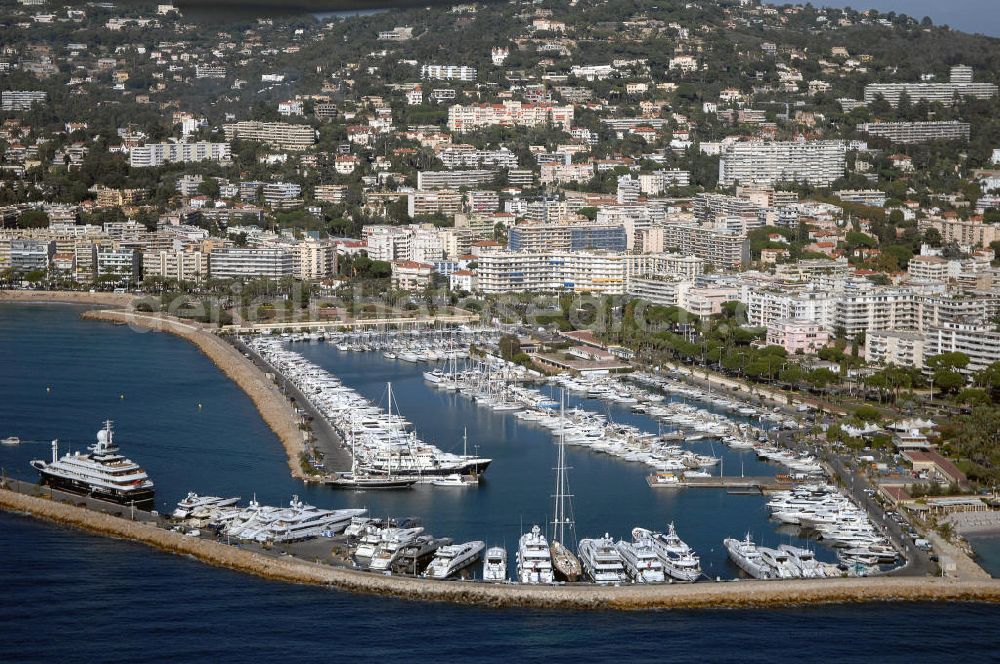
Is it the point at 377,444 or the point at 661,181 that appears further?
the point at 661,181

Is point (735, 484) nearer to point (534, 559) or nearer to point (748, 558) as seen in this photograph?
point (748, 558)

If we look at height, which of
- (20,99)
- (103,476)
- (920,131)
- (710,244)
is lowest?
(103,476)

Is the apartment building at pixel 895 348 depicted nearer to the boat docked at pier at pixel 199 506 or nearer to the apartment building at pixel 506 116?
the boat docked at pier at pixel 199 506

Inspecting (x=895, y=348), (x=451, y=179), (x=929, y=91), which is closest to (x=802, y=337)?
(x=895, y=348)

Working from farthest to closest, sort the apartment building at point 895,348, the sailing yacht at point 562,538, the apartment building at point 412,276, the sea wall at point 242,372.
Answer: the apartment building at point 412,276
the apartment building at point 895,348
the sea wall at point 242,372
the sailing yacht at point 562,538

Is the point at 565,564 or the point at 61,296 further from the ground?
the point at 61,296

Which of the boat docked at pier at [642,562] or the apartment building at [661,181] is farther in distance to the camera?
the apartment building at [661,181]

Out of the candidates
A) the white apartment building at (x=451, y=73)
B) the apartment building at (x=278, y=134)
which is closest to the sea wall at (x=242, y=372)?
the apartment building at (x=278, y=134)
